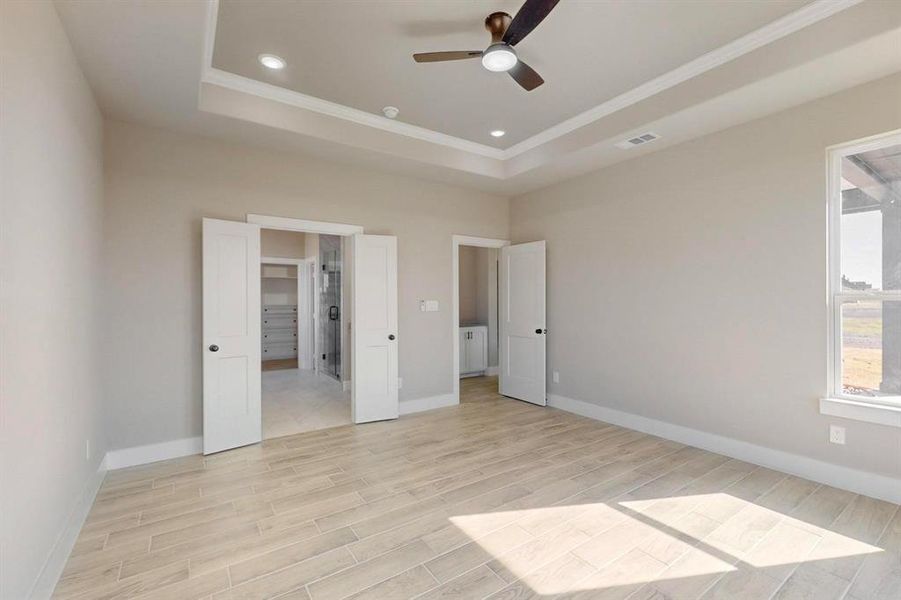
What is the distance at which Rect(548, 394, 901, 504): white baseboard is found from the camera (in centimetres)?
287

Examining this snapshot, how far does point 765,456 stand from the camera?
11.3 feet

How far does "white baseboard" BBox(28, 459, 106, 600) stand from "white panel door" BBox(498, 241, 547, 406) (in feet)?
14.5

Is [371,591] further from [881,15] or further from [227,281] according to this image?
[881,15]

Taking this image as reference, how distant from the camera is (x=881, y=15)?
94.4 inches

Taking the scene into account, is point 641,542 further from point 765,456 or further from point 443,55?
point 443,55

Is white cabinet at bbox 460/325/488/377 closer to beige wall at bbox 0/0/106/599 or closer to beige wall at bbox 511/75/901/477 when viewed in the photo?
beige wall at bbox 511/75/901/477

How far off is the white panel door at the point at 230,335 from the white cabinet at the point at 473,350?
3.77m

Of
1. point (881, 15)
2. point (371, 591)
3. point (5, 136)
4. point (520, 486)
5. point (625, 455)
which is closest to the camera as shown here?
point (5, 136)

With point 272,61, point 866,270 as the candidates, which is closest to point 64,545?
point 272,61

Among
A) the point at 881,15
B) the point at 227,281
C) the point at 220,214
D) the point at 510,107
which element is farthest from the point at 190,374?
the point at 881,15

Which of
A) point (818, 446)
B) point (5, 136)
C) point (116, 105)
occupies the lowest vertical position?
point (818, 446)

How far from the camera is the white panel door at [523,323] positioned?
541cm

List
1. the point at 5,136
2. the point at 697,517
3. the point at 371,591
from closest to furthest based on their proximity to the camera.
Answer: the point at 5,136 → the point at 371,591 → the point at 697,517

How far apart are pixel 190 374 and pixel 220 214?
1.51 meters
